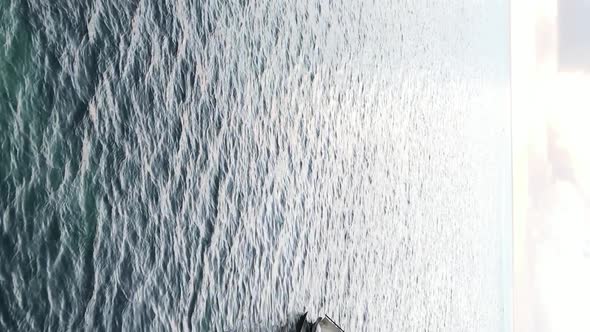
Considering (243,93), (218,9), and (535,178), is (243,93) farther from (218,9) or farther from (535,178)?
(535,178)

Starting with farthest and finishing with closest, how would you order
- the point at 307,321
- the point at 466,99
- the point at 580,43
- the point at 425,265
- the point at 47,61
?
the point at 580,43 → the point at 466,99 → the point at 425,265 → the point at 307,321 → the point at 47,61

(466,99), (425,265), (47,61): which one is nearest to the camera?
(47,61)

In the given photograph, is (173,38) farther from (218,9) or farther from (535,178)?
(535,178)

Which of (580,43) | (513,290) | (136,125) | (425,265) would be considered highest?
(580,43)

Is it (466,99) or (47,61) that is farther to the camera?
(466,99)

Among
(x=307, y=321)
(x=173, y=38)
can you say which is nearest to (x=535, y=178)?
(x=307, y=321)

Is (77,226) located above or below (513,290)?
above
